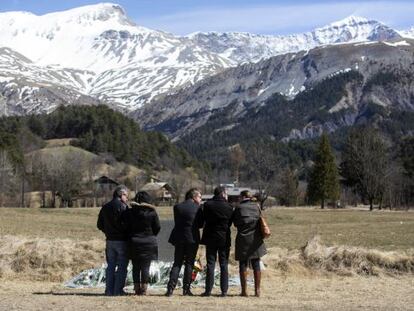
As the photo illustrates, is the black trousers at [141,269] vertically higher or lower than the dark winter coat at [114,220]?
lower

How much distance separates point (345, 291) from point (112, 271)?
4.95m

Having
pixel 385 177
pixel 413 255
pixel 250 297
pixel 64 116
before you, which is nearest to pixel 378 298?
pixel 250 297

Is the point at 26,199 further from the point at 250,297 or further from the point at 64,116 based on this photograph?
the point at 250,297

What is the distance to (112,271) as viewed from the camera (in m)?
15.5

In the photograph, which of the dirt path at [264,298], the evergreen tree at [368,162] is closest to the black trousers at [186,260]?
the dirt path at [264,298]

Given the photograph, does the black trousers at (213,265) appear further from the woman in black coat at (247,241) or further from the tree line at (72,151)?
the tree line at (72,151)

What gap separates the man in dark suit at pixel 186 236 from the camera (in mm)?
15398

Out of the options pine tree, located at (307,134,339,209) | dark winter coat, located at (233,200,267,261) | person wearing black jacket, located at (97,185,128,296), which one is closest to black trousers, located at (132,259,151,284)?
person wearing black jacket, located at (97,185,128,296)

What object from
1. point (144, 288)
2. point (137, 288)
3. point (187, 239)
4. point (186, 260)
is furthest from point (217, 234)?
point (137, 288)

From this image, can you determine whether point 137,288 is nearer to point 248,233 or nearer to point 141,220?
point 141,220

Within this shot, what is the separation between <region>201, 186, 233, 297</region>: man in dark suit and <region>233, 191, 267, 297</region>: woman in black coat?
0.73 feet

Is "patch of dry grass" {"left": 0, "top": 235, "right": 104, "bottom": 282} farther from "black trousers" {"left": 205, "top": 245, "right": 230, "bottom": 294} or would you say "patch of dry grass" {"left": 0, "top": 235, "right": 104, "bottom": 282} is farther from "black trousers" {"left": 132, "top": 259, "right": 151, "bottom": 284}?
"black trousers" {"left": 205, "top": 245, "right": 230, "bottom": 294}

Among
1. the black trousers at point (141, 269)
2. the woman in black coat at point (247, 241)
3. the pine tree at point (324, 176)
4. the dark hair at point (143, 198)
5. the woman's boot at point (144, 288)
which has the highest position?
the pine tree at point (324, 176)

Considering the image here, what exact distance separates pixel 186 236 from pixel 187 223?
10.3 inches
